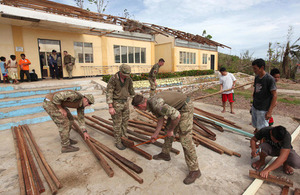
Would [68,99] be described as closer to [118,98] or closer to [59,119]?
[59,119]

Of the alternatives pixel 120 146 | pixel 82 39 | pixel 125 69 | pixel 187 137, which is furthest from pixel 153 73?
pixel 82 39

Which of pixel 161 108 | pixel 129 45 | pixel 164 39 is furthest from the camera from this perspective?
pixel 164 39

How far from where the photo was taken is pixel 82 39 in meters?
11.4

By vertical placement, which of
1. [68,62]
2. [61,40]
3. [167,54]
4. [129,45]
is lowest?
[68,62]

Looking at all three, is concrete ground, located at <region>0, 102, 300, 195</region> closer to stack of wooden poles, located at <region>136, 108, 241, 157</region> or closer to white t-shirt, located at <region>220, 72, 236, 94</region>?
stack of wooden poles, located at <region>136, 108, 241, 157</region>

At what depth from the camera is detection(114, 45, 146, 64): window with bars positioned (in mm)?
13164

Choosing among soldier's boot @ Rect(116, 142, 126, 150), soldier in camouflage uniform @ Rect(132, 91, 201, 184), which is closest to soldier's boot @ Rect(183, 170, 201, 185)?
soldier in camouflage uniform @ Rect(132, 91, 201, 184)

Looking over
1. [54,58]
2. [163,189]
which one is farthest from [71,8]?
[163,189]

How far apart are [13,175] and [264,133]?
171 inches

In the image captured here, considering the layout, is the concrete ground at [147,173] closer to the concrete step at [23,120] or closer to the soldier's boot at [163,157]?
the soldier's boot at [163,157]

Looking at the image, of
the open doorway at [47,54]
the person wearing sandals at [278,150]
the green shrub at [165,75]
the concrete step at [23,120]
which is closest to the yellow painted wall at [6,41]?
the open doorway at [47,54]

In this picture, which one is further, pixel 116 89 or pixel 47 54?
pixel 47 54

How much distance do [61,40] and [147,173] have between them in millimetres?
10534

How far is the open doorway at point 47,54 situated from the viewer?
10188 mm
